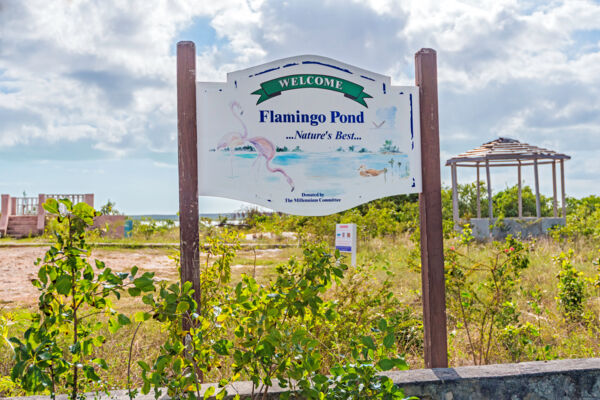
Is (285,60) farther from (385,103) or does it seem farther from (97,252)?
(97,252)

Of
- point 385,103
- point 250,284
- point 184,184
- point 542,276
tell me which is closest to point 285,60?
point 385,103

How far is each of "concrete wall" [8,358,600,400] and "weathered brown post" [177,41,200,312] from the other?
4.52 ft

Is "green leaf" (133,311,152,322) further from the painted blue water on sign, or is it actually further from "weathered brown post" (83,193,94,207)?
"weathered brown post" (83,193,94,207)

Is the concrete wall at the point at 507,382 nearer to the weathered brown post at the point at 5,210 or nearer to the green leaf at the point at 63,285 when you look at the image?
the green leaf at the point at 63,285

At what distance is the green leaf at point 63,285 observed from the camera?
2.03 metres

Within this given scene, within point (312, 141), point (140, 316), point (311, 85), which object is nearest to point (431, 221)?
point (312, 141)

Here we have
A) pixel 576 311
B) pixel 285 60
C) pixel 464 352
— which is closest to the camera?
pixel 285 60

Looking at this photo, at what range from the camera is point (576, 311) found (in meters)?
4.94

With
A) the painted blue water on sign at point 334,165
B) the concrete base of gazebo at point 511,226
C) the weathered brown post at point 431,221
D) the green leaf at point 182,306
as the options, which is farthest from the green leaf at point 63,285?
the concrete base of gazebo at point 511,226

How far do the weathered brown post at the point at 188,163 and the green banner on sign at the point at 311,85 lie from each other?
445 millimetres

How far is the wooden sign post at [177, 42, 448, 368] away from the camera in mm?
3418

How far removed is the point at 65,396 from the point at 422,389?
1.90m

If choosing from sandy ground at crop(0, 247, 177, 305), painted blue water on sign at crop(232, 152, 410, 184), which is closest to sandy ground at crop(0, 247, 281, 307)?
sandy ground at crop(0, 247, 177, 305)

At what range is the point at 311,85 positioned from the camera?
3.60 meters
